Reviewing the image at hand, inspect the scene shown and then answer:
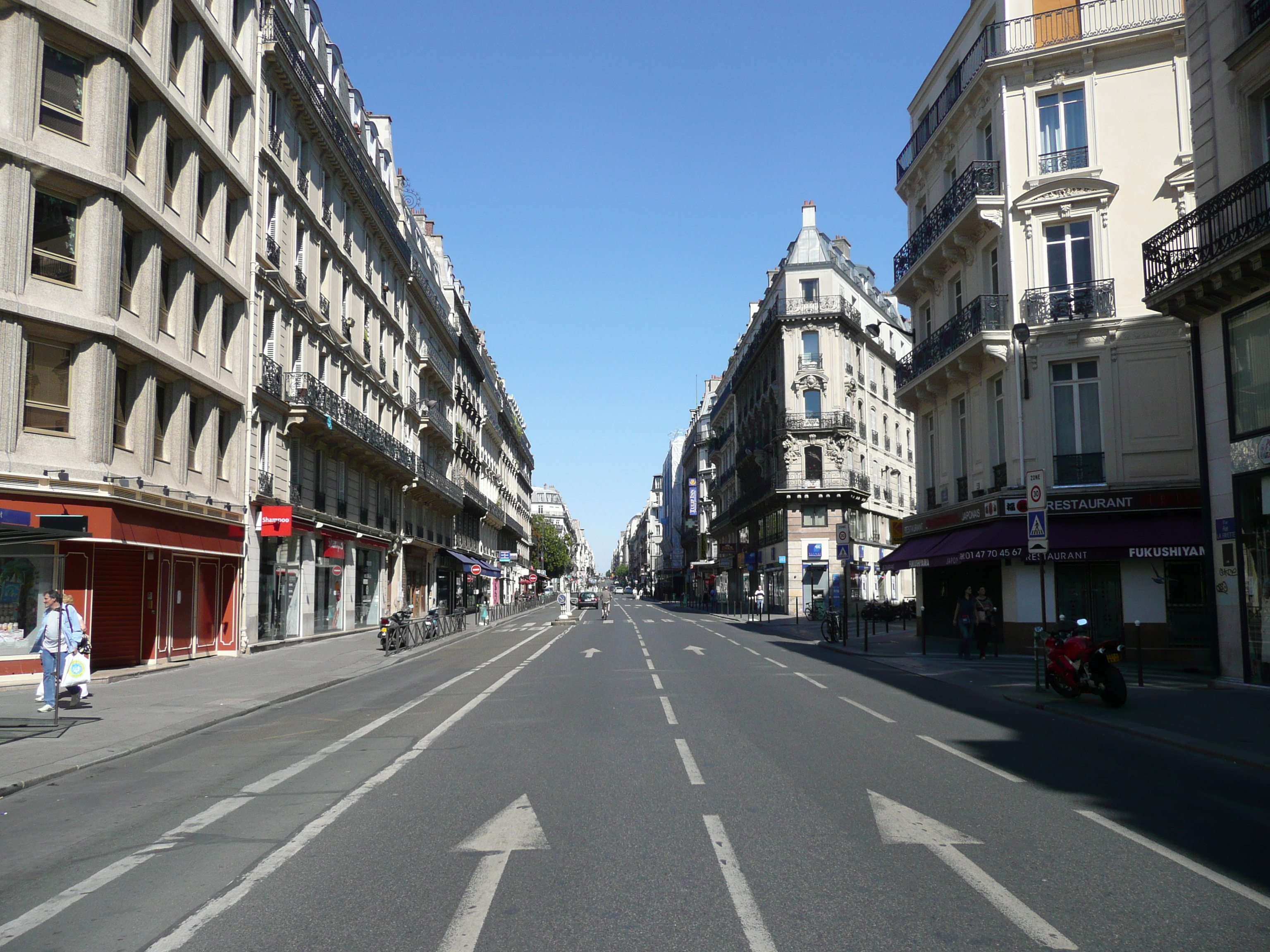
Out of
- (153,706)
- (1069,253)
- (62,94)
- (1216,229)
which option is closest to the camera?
(153,706)

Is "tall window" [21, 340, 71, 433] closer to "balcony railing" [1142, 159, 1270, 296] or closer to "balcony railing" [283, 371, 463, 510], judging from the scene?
"balcony railing" [283, 371, 463, 510]

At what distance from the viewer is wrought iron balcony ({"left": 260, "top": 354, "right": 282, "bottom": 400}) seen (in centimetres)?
2853

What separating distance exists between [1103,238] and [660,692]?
17.3 m

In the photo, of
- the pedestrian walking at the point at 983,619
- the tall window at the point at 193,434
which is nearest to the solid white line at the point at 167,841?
the tall window at the point at 193,434

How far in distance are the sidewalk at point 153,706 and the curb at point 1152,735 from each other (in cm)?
1202

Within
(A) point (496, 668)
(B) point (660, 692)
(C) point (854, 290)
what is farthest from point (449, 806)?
(C) point (854, 290)

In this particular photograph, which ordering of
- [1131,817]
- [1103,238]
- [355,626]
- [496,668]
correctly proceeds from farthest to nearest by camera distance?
1. [355,626]
2. [1103,238]
3. [496,668]
4. [1131,817]

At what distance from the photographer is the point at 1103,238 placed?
2483cm

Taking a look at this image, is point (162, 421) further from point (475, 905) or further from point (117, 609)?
point (475, 905)

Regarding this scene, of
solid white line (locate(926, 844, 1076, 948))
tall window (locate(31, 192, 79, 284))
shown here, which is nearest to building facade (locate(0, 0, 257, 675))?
tall window (locate(31, 192, 79, 284))

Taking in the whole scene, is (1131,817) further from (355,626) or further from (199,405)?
(355,626)

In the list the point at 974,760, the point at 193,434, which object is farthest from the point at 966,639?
the point at 193,434

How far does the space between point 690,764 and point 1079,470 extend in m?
18.5

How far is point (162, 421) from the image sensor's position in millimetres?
23219
